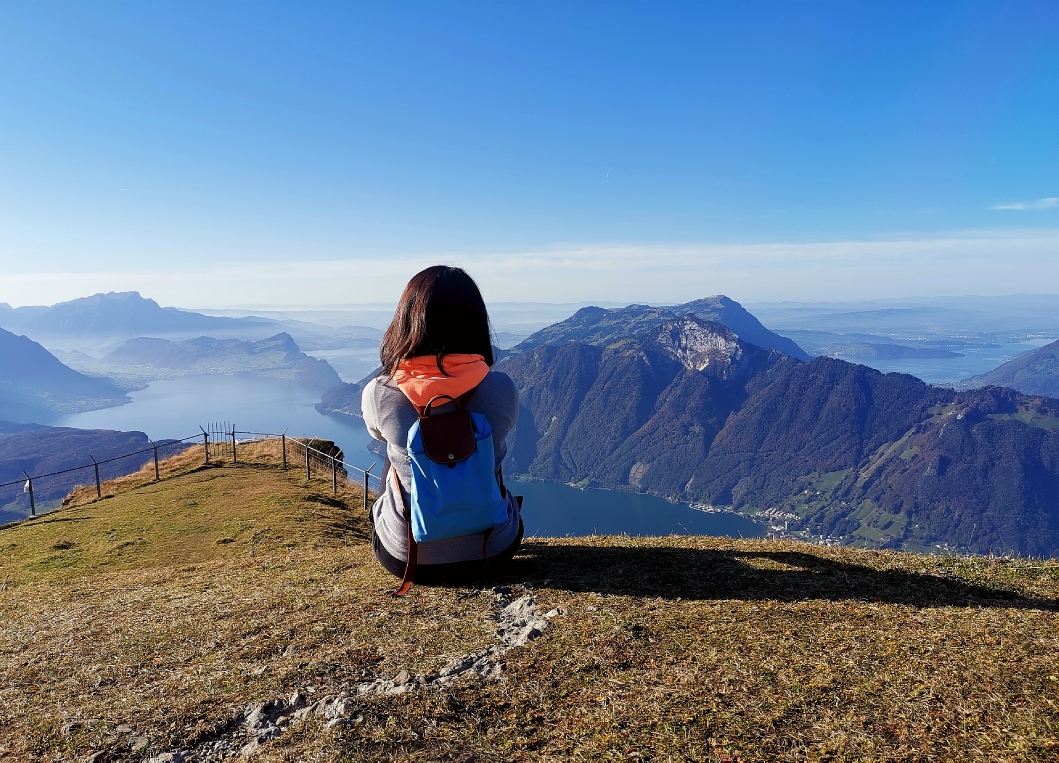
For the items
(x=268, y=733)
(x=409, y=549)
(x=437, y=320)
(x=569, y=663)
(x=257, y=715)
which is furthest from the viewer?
(x=409, y=549)

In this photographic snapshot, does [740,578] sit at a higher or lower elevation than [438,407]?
lower

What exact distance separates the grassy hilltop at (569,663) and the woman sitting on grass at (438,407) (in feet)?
3.57

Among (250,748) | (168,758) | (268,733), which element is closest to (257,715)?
(268,733)

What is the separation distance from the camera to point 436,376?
588 cm

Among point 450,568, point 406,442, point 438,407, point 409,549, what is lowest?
point 450,568

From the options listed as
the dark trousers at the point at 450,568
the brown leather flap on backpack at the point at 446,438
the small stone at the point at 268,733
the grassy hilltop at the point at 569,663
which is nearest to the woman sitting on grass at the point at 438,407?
the brown leather flap on backpack at the point at 446,438

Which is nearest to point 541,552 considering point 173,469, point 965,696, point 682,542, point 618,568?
point 618,568

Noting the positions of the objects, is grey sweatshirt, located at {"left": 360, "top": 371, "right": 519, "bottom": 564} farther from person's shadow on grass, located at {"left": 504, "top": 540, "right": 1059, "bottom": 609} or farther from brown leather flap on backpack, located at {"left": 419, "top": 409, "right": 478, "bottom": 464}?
person's shadow on grass, located at {"left": 504, "top": 540, "right": 1059, "bottom": 609}

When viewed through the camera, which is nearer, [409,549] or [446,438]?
[446,438]

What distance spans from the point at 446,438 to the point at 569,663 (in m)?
2.29

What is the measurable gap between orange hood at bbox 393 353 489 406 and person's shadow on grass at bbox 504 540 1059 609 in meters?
2.85

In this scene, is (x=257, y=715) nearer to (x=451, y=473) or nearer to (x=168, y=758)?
(x=168, y=758)

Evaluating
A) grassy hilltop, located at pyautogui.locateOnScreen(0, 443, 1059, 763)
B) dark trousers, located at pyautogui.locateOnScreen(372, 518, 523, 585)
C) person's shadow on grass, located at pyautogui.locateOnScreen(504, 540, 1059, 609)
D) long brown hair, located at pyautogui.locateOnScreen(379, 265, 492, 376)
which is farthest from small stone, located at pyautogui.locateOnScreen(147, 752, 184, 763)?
person's shadow on grass, located at pyautogui.locateOnScreen(504, 540, 1059, 609)

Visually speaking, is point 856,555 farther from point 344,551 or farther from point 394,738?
point 344,551
